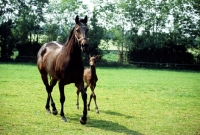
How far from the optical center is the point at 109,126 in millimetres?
6746

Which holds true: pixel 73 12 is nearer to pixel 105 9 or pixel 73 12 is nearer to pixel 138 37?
pixel 105 9

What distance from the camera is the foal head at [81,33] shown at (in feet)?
21.0

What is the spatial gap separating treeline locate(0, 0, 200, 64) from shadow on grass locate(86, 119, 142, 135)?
29.7 m

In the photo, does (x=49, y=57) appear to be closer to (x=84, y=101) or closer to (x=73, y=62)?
(x=73, y=62)

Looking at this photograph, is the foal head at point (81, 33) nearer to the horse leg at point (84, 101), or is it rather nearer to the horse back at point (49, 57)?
the horse leg at point (84, 101)

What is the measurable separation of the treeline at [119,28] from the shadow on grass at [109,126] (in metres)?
29.7

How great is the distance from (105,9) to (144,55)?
1209 cm

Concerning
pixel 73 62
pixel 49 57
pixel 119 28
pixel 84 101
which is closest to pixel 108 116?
pixel 84 101

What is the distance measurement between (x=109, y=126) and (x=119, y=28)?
125 ft

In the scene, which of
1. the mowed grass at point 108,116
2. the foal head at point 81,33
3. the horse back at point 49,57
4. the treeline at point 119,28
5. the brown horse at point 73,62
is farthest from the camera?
the treeline at point 119,28

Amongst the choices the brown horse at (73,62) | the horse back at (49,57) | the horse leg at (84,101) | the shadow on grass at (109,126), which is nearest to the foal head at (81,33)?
the brown horse at (73,62)

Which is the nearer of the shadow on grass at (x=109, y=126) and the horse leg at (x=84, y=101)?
the shadow on grass at (x=109, y=126)

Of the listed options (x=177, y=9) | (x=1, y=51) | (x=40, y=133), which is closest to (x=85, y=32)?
(x=40, y=133)

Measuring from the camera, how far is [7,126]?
6.15m
